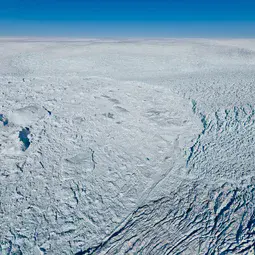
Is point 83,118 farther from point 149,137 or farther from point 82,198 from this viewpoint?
point 82,198

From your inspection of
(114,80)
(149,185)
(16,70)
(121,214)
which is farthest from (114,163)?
(16,70)

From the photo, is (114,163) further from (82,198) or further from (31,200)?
(31,200)

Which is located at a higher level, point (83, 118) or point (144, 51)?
point (144, 51)

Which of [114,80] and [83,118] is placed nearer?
[83,118]

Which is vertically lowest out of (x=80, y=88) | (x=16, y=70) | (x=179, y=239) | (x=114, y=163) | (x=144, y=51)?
(x=179, y=239)

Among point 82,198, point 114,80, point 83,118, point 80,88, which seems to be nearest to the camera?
point 82,198

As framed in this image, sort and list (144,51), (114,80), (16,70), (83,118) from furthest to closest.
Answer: (144,51) < (16,70) < (114,80) < (83,118)
